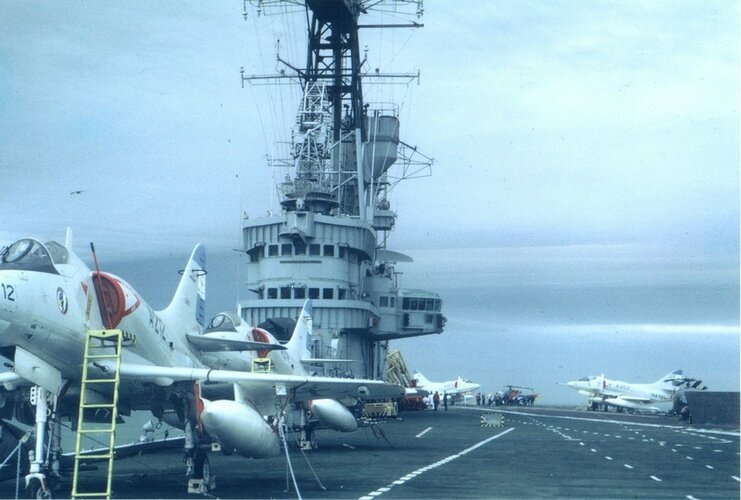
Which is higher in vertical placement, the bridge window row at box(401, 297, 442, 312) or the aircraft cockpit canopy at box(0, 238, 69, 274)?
the bridge window row at box(401, 297, 442, 312)

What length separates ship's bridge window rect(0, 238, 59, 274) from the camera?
1547 centimetres

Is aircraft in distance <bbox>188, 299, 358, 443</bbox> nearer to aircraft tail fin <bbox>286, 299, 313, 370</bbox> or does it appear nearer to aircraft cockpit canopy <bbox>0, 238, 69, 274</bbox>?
aircraft tail fin <bbox>286, 299, 313, 370</bbox>

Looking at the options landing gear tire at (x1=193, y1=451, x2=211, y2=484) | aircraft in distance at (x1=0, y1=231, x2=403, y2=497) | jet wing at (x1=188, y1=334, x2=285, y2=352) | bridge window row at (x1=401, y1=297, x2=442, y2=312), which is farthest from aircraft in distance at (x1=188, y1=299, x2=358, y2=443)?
bridge window row at (x1=401, y1=297, x2=442, y2=312)

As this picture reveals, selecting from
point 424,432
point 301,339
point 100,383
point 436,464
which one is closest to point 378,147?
point 424,432

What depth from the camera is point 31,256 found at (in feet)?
51.6

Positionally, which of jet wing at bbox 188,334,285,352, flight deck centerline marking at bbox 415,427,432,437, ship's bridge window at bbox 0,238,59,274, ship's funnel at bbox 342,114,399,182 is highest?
ship's funnel at bbox 342,114,399,182

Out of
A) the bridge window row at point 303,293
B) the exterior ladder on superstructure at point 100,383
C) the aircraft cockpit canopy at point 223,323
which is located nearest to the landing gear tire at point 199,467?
the exterior ladder on superstructure at point 100,383

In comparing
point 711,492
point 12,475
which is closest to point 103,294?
point 12,475

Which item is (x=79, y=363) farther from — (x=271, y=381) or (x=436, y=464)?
(x=436, y=464)

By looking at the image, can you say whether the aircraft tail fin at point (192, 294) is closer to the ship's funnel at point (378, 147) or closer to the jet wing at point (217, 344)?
the jet wing at point (217, 344)

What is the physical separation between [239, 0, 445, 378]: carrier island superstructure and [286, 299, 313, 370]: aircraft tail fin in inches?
571

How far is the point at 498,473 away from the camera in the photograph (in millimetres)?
23219

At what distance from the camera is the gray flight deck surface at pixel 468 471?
18.7 metres

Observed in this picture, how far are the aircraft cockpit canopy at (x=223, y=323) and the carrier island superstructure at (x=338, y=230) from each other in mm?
26651
